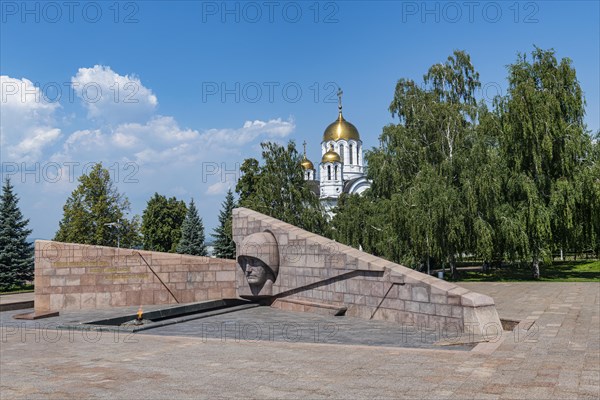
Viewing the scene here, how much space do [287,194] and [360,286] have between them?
21.0 metres

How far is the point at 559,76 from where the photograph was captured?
2242 centimetres

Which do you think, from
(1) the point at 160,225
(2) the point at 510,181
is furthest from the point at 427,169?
(1) the point at 160,225

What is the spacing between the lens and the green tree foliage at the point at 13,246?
81.0ft

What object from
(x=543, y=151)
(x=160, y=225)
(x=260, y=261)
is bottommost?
(x=260, y=261)

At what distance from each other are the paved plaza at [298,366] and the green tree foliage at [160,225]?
121ft

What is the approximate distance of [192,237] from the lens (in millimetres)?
37750

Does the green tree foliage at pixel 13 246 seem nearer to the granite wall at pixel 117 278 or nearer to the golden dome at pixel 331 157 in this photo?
the granite wall at pixel 117 278

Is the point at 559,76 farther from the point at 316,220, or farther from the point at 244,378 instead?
the point at 244,378

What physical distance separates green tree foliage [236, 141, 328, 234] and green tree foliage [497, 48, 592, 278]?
1237 cm

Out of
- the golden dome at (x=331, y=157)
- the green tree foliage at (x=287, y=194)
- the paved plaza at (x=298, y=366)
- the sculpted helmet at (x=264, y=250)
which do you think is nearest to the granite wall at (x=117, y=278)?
the sculpted helmet at (x=264, y=250)

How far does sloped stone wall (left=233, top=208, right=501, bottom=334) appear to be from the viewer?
9.07 meters

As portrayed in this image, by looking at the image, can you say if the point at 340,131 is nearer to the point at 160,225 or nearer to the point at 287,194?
the point at 160,225

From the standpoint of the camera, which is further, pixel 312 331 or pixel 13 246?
pixel 13 246

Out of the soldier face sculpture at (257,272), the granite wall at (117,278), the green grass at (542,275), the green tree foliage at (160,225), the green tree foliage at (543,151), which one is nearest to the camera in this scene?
the soldier face sculpture at (257,272)
